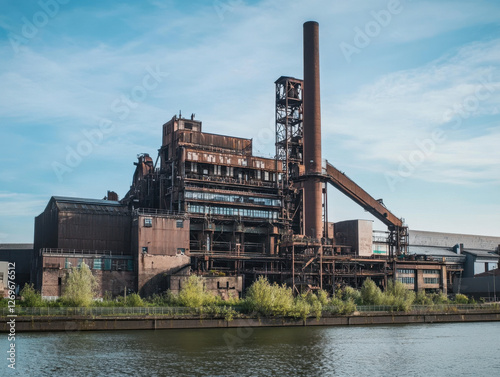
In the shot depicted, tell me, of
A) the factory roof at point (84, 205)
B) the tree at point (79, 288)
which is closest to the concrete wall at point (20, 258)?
the factory roof at point (84, 205)

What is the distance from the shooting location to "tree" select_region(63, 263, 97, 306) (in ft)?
192

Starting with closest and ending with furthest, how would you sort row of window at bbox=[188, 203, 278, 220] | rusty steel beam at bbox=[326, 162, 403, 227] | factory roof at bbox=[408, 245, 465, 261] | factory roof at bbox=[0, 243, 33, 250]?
1. row of window at bbox=[188, 203, 278, 220]
2. rusty steel beam at bbox=[326, 162, 403, 227]
3. factory roof at bbox=[0, 243, 33, 250]
4. factory roof at bbox=[408, 245, 465, 261]

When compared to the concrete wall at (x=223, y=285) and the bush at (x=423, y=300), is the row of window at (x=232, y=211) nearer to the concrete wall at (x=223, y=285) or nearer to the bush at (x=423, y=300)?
the concrete wall at (x=223, y=285)

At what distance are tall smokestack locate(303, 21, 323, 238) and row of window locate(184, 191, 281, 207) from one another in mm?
Answer: 4935

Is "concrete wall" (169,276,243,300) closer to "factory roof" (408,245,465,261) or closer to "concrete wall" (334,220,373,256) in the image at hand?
"concrete wall" (334,220,373,256)

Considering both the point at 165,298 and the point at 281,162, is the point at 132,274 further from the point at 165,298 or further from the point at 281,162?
the point at 281,162

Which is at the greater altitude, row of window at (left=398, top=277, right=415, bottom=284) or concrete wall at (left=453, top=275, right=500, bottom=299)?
row of window at (left=398, top=277, right=415, bottom=284)

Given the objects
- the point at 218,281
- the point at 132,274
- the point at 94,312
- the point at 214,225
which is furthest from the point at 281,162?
the point at 94,312

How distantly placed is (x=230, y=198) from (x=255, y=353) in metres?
38.3

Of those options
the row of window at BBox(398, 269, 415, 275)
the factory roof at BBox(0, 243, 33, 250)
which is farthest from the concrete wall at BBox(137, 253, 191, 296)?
the factory roof at BBox(0, 243, 33, 250)

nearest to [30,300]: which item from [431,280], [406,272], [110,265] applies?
[110,265]

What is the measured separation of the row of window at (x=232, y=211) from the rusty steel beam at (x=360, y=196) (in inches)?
460

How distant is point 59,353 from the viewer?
136 feet

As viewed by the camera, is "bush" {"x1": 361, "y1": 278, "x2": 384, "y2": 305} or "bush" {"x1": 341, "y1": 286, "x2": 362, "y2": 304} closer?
"bush" {"x1": 361, "y1": 278, "x2": 384, "y2": 305}
